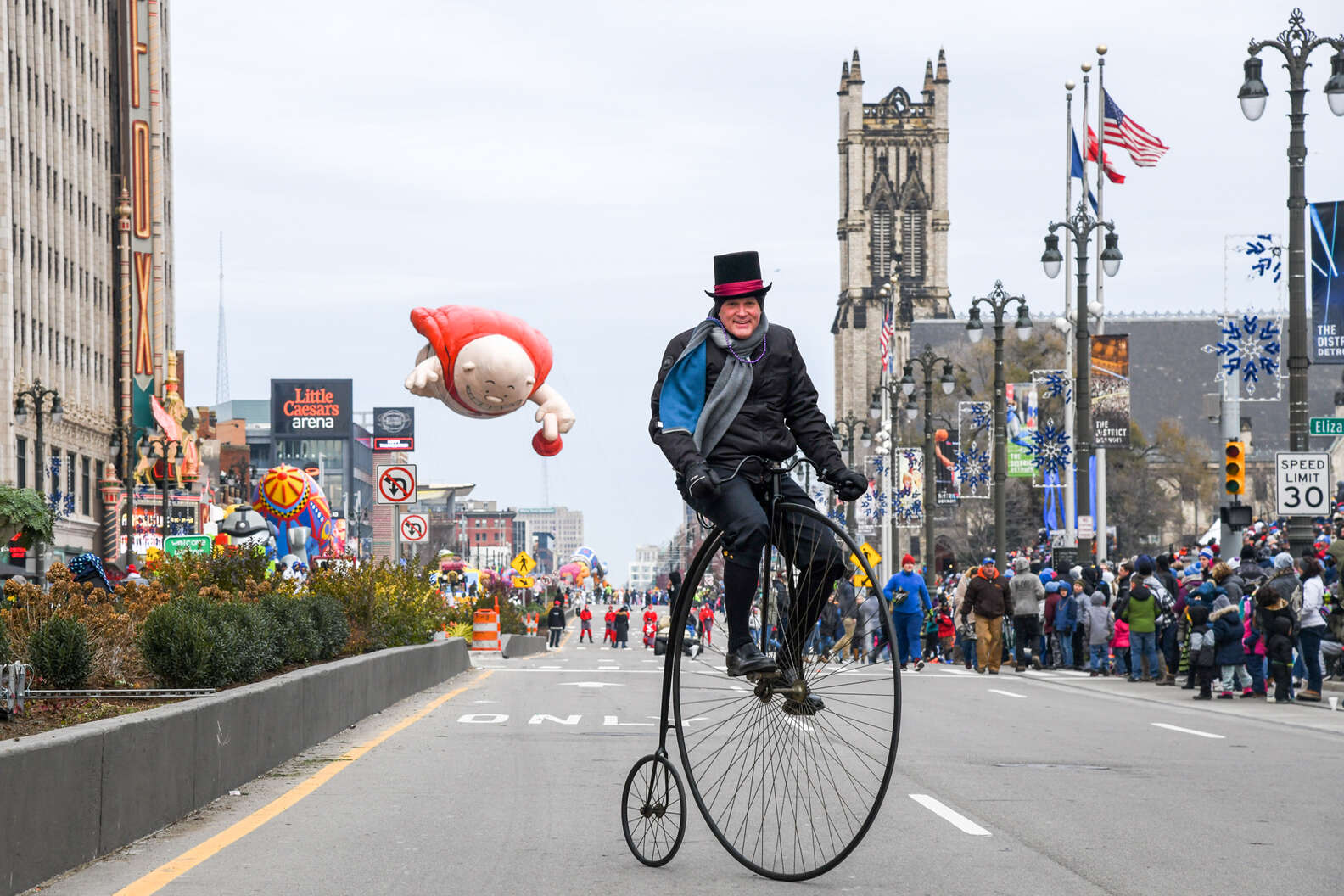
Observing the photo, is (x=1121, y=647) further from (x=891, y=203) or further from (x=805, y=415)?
(x=891, y=203)

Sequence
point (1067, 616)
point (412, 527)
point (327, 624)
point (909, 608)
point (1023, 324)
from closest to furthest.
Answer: point (327, 624), point (909, 608), point (1067, 616), point (412, 527), point (1023, 324)

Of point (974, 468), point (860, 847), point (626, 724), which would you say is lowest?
point (626, 724)

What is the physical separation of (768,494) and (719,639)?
72 centimetres

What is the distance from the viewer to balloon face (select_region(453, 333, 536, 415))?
74.6 feet

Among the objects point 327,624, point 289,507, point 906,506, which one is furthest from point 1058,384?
point 327,624

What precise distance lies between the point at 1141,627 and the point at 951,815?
17883 mm

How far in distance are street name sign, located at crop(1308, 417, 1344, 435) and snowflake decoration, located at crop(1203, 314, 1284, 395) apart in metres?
9.16

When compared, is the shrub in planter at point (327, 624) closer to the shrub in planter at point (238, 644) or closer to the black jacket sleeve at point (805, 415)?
the shrub in planter at point (238, 644)

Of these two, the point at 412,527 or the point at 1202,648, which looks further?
the point at 412,527

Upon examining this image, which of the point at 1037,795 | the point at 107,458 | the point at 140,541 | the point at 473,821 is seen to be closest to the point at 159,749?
the point at 473,821

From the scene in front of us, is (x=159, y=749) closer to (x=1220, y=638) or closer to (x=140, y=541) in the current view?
(x=1220, y=638)

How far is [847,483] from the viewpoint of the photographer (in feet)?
24.9

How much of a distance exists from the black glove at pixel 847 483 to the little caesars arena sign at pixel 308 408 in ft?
571

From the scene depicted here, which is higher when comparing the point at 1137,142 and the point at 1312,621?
the point at 1137,142
